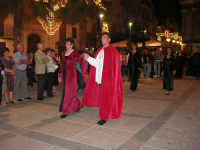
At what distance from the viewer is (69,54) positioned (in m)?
5.03

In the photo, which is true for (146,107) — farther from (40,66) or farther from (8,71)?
(8,71)

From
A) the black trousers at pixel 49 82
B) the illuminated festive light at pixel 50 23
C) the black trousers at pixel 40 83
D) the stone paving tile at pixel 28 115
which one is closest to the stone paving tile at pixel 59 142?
the stone paving tile at pixel 28 115

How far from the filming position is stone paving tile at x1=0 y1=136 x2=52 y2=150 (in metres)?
3.24

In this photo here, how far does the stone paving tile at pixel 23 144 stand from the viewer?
3242 mm

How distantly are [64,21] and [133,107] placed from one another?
26.5 ft

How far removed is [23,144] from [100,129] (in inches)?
57.5

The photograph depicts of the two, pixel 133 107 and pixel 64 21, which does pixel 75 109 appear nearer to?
pixel 133 107

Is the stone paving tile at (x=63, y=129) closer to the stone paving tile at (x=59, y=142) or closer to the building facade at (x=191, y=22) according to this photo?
the stone paving tile at (x=59, y=142)

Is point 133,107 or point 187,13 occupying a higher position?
point 187,13

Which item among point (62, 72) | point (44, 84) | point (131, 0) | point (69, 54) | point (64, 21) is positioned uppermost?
point (131, 0)

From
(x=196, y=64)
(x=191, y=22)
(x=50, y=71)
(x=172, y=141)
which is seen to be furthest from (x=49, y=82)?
(x=191, y=22)

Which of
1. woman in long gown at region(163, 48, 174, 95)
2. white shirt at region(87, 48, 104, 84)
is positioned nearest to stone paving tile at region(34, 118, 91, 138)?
white shirt at region(87, 48, 104, 84)

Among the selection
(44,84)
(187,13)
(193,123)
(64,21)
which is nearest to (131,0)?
(187,13)

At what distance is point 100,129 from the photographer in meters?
4.12
